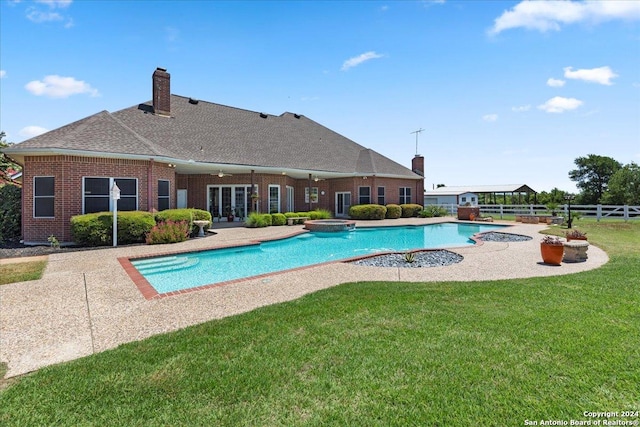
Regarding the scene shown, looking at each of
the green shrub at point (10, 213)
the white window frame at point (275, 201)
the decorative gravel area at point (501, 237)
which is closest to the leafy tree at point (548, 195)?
the decorative gravel area at point (501, 237)

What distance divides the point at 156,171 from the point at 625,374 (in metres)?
15.6

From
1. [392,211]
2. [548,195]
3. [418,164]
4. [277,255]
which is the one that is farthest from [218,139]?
[548,195]

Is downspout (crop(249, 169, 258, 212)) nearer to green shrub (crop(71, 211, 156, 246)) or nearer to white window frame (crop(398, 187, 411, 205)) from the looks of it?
green shrub (crop(71, 211, 156, 246))

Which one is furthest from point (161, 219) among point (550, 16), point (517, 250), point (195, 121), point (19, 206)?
point (550, 16)

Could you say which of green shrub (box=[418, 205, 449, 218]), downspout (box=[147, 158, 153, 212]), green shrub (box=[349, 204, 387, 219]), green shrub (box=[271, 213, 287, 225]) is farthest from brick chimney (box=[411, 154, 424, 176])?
downspout (box=[147, 158, 153, 212])

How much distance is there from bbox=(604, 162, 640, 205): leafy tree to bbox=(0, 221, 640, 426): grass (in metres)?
46.2

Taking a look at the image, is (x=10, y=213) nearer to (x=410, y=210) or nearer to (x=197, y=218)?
(x=197, y=218)

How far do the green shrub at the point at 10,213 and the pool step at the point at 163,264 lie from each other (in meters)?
7.84

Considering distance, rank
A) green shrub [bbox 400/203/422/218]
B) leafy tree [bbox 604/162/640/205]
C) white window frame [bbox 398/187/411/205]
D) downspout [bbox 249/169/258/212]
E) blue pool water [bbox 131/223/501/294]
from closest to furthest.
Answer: blue pool water [bbox 131/223/501/294] → downspout [bbox 249/169/258/212] → green shrub [bbox 400/203/422/218] → white window frame [bbox 398/187/411/205] → leafy tree [bbox 604/162/640/205]

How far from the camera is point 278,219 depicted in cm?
1977

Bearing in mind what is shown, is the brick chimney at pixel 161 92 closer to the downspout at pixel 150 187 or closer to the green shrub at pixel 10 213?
the downspout at pixel 150 187

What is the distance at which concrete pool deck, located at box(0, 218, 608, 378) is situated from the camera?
4027mm

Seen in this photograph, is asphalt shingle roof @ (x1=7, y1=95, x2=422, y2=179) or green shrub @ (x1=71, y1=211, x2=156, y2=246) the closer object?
green shrub @ (x1=71, y1=211, x2=156, y2=246)

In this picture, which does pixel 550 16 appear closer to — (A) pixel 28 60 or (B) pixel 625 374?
(B) pixel 625 374
